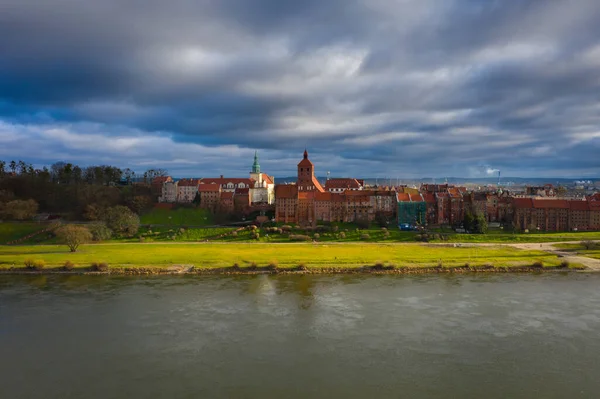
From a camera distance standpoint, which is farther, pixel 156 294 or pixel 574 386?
pixel 156 294

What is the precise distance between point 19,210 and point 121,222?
55.4 ft

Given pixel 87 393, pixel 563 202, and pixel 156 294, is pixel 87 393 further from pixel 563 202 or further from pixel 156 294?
pixel 563 202

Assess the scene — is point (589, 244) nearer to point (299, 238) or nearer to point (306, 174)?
point (299, 238)

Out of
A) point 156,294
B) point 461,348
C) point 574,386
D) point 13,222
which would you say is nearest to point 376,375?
point 461,348

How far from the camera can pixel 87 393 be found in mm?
19047

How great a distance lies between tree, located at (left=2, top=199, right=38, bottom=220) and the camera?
66125 mm

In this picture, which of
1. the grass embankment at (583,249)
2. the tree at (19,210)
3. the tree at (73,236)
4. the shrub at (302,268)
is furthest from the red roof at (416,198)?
the tree at (19,210)

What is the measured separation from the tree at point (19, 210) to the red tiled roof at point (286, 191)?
37362 mm

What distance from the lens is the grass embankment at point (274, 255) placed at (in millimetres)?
45344

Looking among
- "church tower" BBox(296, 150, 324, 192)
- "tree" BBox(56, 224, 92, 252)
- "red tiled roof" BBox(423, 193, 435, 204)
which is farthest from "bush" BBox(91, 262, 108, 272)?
"red tiled roof" BBox(423, 193, 435, 204)

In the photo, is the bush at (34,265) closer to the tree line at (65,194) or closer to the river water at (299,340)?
the river water at (299,340)

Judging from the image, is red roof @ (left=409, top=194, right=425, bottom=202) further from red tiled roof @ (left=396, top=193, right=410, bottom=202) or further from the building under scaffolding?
red tiled roof @ (left=396, top=193, right=410, bottom=202)

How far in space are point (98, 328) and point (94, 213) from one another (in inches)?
1845

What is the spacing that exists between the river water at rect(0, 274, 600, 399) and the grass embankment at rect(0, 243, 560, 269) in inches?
297
